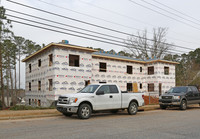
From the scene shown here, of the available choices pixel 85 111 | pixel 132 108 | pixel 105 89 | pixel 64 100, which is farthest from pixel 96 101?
pixel 132 108

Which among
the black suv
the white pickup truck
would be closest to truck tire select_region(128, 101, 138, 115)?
the white pickup truck

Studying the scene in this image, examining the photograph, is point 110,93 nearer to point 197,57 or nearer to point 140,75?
point 140,75

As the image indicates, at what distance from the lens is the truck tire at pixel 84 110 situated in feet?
36.8

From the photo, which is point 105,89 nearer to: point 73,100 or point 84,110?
point 84,110

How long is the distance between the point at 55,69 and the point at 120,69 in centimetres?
1073

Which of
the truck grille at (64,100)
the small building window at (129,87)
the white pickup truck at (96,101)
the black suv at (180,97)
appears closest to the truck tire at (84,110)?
the white pickup truck at (96,101)

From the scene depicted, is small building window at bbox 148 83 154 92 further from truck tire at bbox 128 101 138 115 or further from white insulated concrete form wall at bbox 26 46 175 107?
truck tire at bbox 128 101 138 115

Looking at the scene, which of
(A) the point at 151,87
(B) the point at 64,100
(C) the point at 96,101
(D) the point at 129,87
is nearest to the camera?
(B) the point at 64,100

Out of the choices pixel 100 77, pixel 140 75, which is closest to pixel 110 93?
pixel 100 77

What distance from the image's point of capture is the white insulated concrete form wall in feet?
70.2

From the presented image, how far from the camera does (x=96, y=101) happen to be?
11.9 meters

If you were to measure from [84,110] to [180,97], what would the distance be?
888 cm

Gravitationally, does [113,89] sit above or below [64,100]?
above

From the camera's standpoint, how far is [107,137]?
691 centimetres
